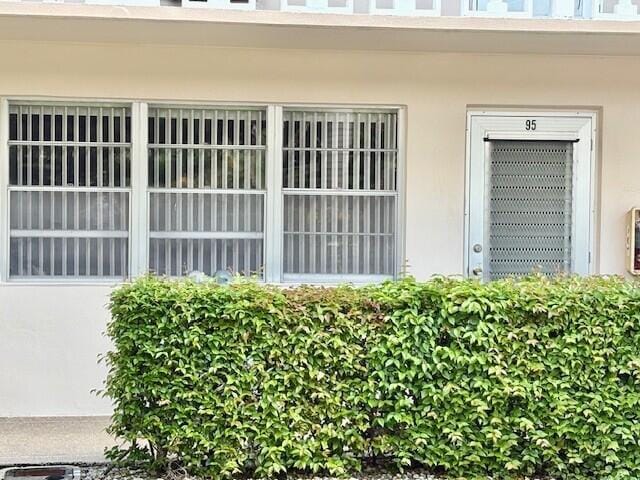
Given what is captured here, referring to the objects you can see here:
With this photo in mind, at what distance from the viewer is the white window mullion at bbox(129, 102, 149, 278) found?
612 centimetres

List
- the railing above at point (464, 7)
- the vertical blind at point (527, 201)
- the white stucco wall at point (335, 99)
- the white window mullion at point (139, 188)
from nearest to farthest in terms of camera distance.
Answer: the railing above at point (464, 7) < the white stucco wall at point (335, 99) < the white window mullion at point (139, 188) < the vertical blind at point (527, 201)

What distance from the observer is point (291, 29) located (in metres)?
5.50

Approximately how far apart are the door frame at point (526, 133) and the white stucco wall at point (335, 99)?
7cm

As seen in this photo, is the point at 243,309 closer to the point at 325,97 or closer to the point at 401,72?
the point at 325,97

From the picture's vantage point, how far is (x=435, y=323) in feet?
14.0

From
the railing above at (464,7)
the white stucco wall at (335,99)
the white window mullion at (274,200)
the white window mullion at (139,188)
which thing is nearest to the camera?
the railing above at (464,7)

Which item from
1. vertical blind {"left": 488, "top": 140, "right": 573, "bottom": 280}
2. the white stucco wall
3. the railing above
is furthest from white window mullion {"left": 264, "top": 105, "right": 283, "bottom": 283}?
vertical blind {"left": 488, "top": 140, "right": 573, "bottom": 280}

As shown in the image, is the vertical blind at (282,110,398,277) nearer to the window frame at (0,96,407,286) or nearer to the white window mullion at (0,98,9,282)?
the window frame at (0,96,407,286)

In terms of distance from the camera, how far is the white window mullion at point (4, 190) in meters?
6.02

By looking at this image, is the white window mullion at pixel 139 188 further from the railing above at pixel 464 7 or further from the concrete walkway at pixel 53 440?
the concrete walkway at pixel 53 440

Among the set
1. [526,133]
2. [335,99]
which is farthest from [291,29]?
[526,133]

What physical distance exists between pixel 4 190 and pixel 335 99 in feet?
10.1

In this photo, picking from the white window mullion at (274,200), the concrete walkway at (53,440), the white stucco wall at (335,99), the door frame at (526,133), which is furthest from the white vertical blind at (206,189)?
the door frame at (526,133)

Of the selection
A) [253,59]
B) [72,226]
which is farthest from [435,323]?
[72,226]
